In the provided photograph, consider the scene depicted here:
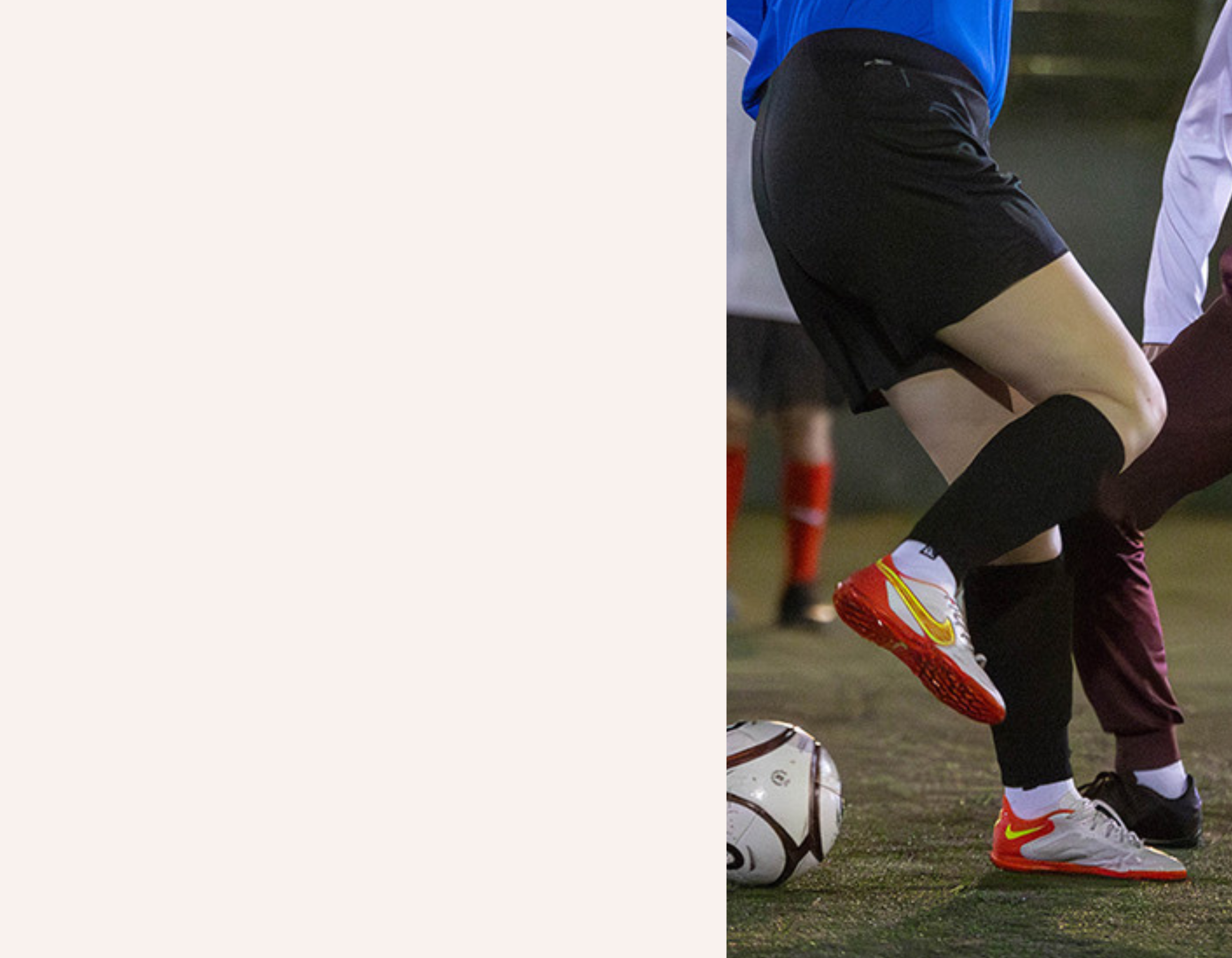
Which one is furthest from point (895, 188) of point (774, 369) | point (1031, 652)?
point (774, 369)

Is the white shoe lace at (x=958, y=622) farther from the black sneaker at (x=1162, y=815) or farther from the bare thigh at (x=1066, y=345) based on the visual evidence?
the black sneaker at (x=1162, y=815)

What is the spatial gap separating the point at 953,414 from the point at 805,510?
0.41m

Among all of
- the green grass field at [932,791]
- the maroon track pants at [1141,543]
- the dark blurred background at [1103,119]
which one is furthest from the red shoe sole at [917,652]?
the dark blurred background at [1103,119]

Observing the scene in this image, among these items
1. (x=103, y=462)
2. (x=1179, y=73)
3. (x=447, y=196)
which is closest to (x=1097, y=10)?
(x=1179, y=73)

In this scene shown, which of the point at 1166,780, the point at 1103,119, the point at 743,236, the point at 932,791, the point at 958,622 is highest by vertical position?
the point at 1103,119

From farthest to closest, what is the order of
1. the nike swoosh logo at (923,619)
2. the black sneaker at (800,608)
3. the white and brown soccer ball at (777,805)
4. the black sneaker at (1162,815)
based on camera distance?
the black sneaker at (800,608) < the black sneaker at (1162,815) < the white and brown soccer ball at (777,805) < the nike swoosh logo at (923,619)

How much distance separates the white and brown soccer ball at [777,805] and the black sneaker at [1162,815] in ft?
1.05

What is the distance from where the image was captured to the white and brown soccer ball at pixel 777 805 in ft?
4.21

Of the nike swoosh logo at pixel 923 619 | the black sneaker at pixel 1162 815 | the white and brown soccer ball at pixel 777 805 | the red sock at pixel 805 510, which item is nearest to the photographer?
the nike swoosh logo at pixel 923 619

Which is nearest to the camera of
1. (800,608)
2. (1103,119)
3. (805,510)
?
(1103,119)

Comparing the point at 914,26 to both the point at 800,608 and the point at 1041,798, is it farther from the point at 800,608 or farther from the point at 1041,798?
the point at 800,608

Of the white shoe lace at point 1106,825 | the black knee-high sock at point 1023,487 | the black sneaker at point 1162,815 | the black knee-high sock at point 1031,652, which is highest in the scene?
the black knee-high sock at point 1023,487

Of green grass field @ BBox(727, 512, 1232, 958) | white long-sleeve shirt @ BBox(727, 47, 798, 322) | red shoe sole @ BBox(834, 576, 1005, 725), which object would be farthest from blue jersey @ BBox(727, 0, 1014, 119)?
green grass field @ BBox(727, 512, 1232, 958)

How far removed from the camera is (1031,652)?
1.35 metres
